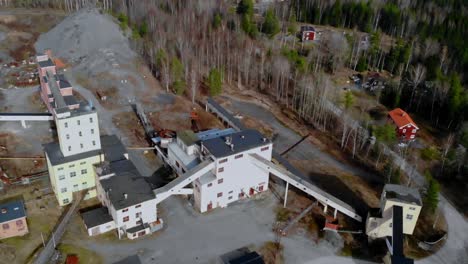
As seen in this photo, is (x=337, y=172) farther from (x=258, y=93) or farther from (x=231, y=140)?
(x=258, y=93)

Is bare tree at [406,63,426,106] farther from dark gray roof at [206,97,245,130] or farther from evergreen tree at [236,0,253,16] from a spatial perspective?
evergreen tree at [236,0,253,16]

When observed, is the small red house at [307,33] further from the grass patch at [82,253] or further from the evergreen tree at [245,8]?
the grass patch at [82,253]

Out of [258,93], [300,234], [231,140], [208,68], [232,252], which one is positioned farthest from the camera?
[208,68]

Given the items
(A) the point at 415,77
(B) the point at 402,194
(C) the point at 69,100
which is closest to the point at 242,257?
(B) the point at 402,194

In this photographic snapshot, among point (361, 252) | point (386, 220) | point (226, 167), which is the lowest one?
point (361, 252)

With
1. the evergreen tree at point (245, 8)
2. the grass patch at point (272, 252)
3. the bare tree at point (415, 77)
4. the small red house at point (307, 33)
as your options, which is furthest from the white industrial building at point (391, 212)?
the evergreen tree at point (245, 8)

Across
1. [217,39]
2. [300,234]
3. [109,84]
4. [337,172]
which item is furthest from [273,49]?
[300,234]
